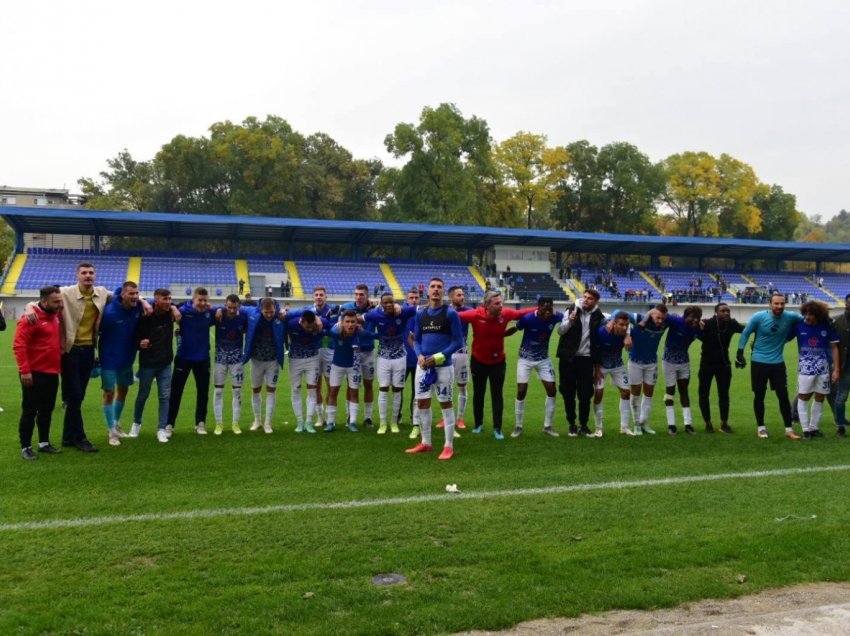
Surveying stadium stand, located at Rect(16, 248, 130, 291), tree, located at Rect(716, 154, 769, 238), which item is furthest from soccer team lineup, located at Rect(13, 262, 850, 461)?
tree, located at Rect(716, 154, 769, 238)

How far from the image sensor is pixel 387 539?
5.25m

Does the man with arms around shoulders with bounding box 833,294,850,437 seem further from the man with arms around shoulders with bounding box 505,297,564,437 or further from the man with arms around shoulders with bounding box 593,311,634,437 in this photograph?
the man with arms around shoulders with bounding box 505,297,564,437

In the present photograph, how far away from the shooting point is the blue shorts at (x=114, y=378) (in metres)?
8.67

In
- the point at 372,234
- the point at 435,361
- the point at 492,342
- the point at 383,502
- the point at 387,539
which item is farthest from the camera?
the point at 372,234

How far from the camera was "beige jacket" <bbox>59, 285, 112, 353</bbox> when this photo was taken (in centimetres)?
815

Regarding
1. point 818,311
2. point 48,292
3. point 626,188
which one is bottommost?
point 818,311

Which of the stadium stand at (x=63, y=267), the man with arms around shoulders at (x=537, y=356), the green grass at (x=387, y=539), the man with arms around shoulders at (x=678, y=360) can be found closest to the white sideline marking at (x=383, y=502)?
the green grass at (x=387, y=539)

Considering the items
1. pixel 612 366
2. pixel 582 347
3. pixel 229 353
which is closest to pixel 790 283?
pixel 612 366

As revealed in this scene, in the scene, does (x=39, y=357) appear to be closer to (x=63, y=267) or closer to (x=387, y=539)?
(x=387, y=539)

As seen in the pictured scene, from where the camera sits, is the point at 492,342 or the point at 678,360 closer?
the point at 492,342

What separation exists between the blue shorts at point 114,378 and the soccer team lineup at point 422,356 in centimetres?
2

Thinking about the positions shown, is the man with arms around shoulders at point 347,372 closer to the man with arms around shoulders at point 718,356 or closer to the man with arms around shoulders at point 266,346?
the man with arms around shoulders at point 266,346

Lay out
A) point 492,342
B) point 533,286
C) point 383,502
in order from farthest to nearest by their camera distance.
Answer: point 533,286, point 492,342, point 383,502

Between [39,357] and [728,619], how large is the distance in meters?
7.21
